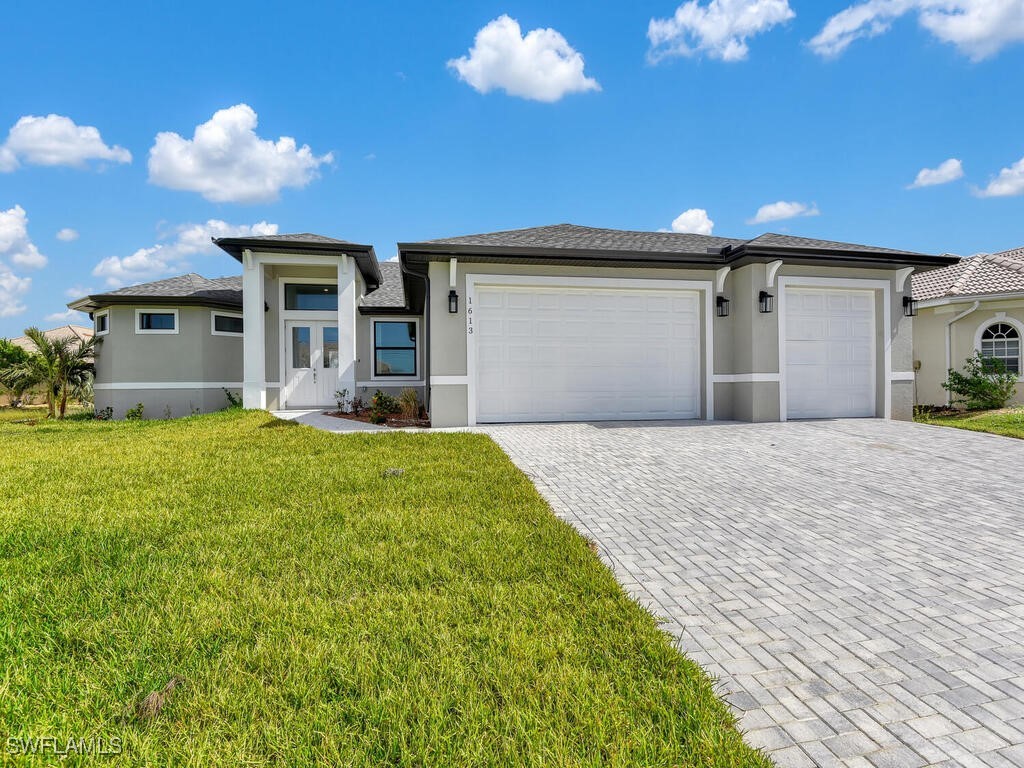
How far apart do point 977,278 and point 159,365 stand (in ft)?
77.1

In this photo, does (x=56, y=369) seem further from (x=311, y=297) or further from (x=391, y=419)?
(x=391, y=419)

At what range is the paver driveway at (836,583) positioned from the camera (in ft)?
5.41

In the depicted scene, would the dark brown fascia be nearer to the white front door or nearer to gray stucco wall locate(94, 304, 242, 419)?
the white front door

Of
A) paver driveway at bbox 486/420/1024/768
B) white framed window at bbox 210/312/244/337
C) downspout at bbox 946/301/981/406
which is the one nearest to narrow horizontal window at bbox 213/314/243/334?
white framed window at bbox 210/312/244/337

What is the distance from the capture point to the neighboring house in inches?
470

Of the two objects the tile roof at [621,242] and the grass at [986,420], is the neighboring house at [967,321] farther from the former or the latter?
the tile roof at [621,242]

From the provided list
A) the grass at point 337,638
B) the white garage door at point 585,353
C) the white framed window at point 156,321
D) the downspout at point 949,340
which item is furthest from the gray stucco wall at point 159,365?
the downspout at point 949,340

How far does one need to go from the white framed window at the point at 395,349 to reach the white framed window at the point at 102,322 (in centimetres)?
744

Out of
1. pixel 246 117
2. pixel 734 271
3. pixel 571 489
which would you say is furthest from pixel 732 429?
pixel 246 117

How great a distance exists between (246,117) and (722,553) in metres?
15.8

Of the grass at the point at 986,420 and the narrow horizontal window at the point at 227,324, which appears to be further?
the narrow horizontal window at the point at 227,324

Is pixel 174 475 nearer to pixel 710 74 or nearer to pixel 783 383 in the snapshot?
pixel 783 383

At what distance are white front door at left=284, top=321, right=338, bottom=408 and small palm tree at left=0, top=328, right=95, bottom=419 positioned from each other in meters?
6.53

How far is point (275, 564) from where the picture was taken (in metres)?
2.78
